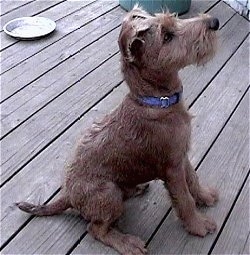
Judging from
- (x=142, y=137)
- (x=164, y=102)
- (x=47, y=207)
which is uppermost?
(x=164, y=102)

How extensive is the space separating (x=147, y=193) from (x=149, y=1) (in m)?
Result: 2.05

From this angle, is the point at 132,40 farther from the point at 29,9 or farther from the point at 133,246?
the point at 29,9

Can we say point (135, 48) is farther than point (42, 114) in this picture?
No

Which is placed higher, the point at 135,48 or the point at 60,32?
the point at 135,48

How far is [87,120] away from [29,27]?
51.5 inches

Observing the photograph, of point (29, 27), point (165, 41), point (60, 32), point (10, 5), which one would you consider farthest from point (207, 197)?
point (10, 5)

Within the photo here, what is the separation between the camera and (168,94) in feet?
7.64

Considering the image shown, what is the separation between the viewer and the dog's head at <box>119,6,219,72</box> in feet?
7.14

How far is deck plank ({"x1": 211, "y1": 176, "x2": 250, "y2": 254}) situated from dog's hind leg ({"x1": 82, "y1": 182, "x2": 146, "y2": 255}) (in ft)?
1.16

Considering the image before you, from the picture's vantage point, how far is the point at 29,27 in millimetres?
4281

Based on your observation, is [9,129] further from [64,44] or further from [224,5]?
[224,5]

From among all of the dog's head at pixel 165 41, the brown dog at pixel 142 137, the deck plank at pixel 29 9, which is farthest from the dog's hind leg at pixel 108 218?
the deck plank at pixel 29 9

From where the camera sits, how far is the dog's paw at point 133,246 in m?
2.47

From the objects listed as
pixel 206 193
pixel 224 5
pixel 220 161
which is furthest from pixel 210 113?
pixel 224 5
